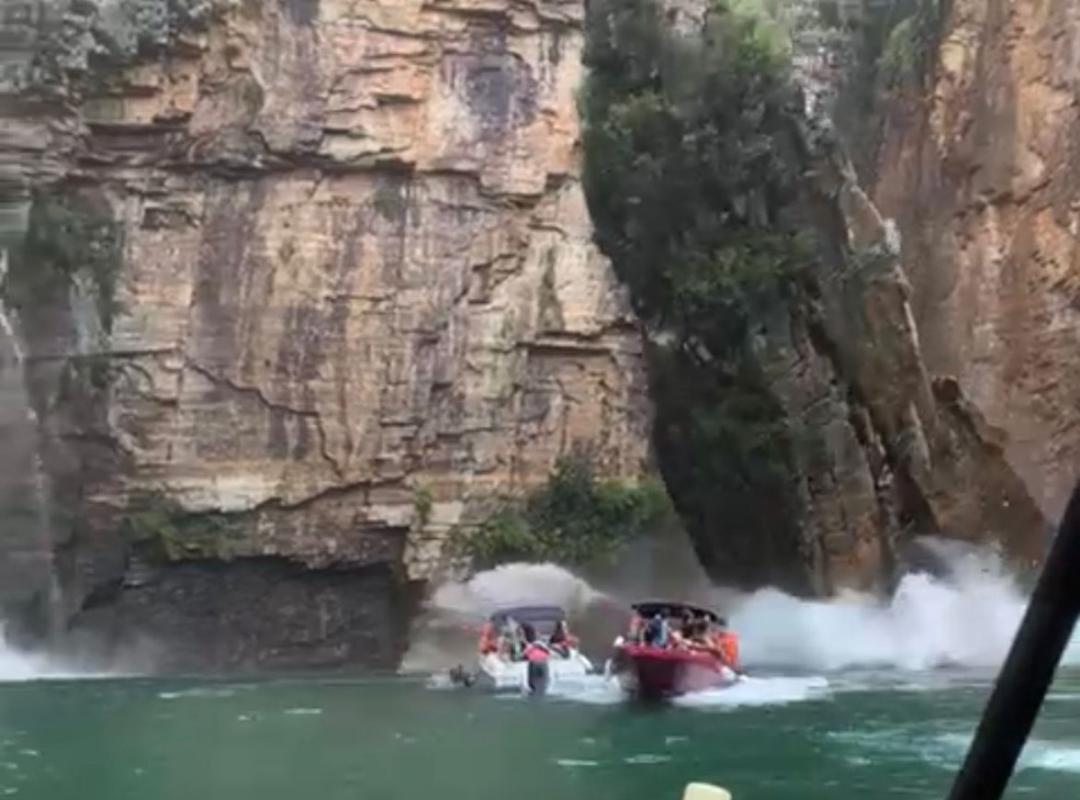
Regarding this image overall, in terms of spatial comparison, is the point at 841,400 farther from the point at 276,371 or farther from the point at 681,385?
the point at 276,371

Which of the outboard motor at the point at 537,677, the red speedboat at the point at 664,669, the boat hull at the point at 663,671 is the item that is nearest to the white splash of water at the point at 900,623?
the red speedboat at the point at 664,669

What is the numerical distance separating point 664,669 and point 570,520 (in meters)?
9.08

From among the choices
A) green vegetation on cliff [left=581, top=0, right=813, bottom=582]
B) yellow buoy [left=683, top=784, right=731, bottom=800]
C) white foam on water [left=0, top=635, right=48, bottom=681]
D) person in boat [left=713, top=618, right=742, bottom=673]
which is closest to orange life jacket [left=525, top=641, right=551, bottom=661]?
person in boat [left=713, top=618, right=742, bottom=673]

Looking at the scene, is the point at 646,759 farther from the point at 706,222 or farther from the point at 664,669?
the point at 706,222

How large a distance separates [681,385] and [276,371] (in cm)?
770

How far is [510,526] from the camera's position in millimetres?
33312

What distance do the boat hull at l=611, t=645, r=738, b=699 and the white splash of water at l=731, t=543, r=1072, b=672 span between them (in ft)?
27.8

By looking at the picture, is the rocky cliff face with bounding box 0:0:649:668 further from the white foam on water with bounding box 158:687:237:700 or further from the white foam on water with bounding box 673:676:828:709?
the white foam on water with bounding box 673:676:828:709

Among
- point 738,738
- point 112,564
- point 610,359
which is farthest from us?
point 610,359

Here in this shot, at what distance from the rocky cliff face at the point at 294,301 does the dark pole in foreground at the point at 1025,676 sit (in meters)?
31.2

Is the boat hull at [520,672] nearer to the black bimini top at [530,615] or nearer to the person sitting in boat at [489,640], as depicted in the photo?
the person sitting in boat at [489,640]

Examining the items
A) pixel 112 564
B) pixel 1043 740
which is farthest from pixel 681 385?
pixel 1043 740

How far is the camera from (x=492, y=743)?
18891mm

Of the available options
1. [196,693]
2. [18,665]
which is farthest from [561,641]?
[18,665]
